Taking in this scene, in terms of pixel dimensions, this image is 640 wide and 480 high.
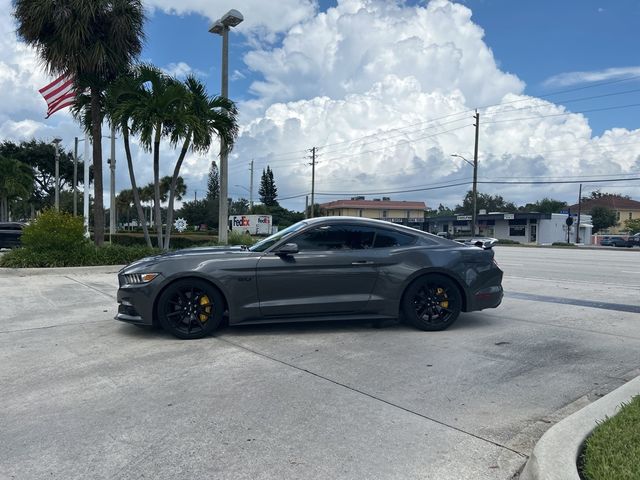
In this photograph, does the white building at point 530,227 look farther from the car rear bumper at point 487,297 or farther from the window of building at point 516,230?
the car rear bumper at point 487,297

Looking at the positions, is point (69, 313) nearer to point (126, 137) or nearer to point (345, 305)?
point (345, 305)

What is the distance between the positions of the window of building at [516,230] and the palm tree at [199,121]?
52450 mm

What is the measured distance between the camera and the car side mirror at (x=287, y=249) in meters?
6.12

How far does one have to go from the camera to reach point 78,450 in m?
3.41

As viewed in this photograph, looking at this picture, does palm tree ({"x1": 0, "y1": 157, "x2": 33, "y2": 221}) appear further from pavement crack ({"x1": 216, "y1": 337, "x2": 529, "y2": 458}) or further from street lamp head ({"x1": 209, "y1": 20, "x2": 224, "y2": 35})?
pavement crack ({"x1": 216, "y1": 337, "x2": 529, "y2": 458})

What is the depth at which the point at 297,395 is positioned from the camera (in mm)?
4379

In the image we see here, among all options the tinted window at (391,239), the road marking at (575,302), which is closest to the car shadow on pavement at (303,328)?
the tinted window at (391,239)

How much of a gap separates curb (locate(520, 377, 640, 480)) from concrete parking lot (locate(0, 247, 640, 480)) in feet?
0.68

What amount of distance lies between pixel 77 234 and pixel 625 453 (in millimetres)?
14414

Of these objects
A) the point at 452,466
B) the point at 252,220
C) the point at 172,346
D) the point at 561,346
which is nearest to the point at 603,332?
the point at 561,346

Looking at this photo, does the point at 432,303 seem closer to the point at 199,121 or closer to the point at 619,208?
the point at 199,121

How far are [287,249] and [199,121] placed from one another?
9.85 meters

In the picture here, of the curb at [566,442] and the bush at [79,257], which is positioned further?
the bush at [79,257]

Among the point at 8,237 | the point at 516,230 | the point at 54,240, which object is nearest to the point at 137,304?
the point at 54,240
